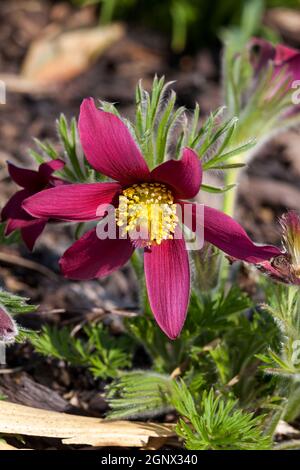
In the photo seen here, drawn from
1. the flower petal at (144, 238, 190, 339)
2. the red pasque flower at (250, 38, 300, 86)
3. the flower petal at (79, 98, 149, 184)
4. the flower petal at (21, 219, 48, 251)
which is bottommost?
the flower petal at (144, 238, 190, 339)

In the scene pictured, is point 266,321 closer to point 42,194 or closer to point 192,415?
point 192,415

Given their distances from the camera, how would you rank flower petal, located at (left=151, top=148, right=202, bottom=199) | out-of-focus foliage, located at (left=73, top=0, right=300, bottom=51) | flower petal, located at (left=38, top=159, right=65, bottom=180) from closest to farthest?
flower petal, located at (left=151, top=148, right=202, bottom=199) < flower petal, located at (left=38, top=159, right=65, bottom=180) < out-of-focus foliage, located at (left=73, top=0, right=300, bottom=51)

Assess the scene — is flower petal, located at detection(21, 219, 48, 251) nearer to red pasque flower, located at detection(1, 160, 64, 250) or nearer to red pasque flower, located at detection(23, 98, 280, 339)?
red pasque flower, located at detection(1, 160, 64, 250)

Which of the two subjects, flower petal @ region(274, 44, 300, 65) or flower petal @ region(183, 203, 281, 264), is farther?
flower petal @ region(274, 44, 300, 65)

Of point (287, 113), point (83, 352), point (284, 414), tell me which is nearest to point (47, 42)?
point (287, 113)

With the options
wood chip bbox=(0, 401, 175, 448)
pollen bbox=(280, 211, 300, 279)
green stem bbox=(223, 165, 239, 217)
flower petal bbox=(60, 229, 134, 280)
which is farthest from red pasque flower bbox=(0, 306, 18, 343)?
green stem bbox=(223, 165, 239, 217)

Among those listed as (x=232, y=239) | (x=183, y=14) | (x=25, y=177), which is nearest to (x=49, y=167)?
(x=25, y=177)

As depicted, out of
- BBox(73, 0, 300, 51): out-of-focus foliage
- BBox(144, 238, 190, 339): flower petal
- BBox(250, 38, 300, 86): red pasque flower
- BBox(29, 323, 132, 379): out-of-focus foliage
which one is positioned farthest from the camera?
BBox(73, 0, 300, 51): out-of-focus foliage
